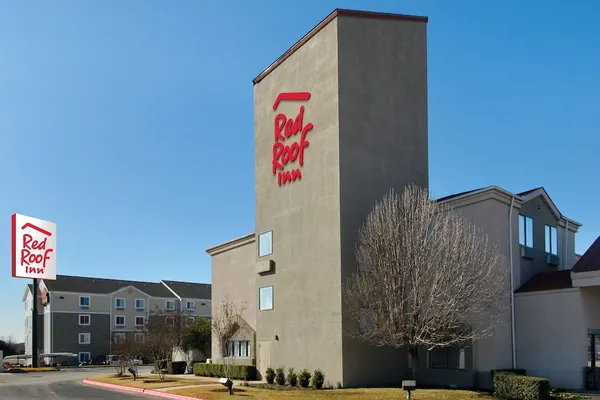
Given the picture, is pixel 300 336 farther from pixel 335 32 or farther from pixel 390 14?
pixel 390 14

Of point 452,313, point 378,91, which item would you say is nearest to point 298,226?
point 378,91

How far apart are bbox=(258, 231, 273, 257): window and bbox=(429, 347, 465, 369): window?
34.5 feet

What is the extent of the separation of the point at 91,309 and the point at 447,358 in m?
71.1

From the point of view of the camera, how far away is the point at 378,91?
101ft

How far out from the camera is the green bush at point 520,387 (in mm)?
22359

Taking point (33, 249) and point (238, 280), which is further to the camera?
point (33, 249)

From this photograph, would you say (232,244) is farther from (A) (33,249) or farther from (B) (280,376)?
(A) (33,249)

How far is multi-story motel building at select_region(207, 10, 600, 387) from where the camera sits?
27281mm

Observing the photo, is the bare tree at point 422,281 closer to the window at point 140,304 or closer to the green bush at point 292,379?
the green bush at point 292,379

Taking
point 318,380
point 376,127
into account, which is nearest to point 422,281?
point 318,380

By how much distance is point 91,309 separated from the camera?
88812 millimetres

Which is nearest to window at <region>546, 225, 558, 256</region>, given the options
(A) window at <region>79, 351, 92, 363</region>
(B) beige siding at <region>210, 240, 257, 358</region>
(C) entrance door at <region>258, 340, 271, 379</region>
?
(C) entrance door at <region>258, 340, 271, 379</region>

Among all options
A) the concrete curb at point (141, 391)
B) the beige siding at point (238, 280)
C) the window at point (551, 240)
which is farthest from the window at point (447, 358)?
the beige siding at point (238, 280)

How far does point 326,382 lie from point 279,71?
664 inches
